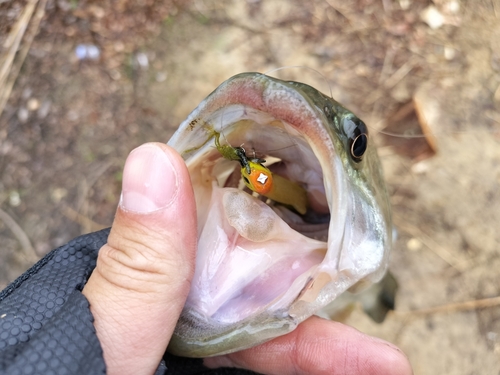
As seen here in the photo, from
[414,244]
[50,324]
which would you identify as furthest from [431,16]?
[50,324]

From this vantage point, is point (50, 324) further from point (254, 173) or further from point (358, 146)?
point (358, 146)

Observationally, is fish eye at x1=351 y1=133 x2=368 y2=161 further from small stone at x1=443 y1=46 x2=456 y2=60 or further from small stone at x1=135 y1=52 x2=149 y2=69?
small stone at x1=135 y1=52 x2=149 y2=69

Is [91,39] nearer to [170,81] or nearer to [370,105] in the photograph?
[170,81]

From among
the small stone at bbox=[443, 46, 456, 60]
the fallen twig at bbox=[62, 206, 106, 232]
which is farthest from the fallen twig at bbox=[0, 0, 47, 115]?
the small stone at bbox=[443, 46, 456, 60]

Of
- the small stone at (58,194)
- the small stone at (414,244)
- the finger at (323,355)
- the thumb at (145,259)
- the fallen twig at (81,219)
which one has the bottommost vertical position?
the small stone at (414,244)

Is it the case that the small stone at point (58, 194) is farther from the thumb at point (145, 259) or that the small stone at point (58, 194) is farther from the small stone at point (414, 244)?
the small stone at point (414, 244)

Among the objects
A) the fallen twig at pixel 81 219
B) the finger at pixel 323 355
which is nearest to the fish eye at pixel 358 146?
the finger at pixel 323 355
